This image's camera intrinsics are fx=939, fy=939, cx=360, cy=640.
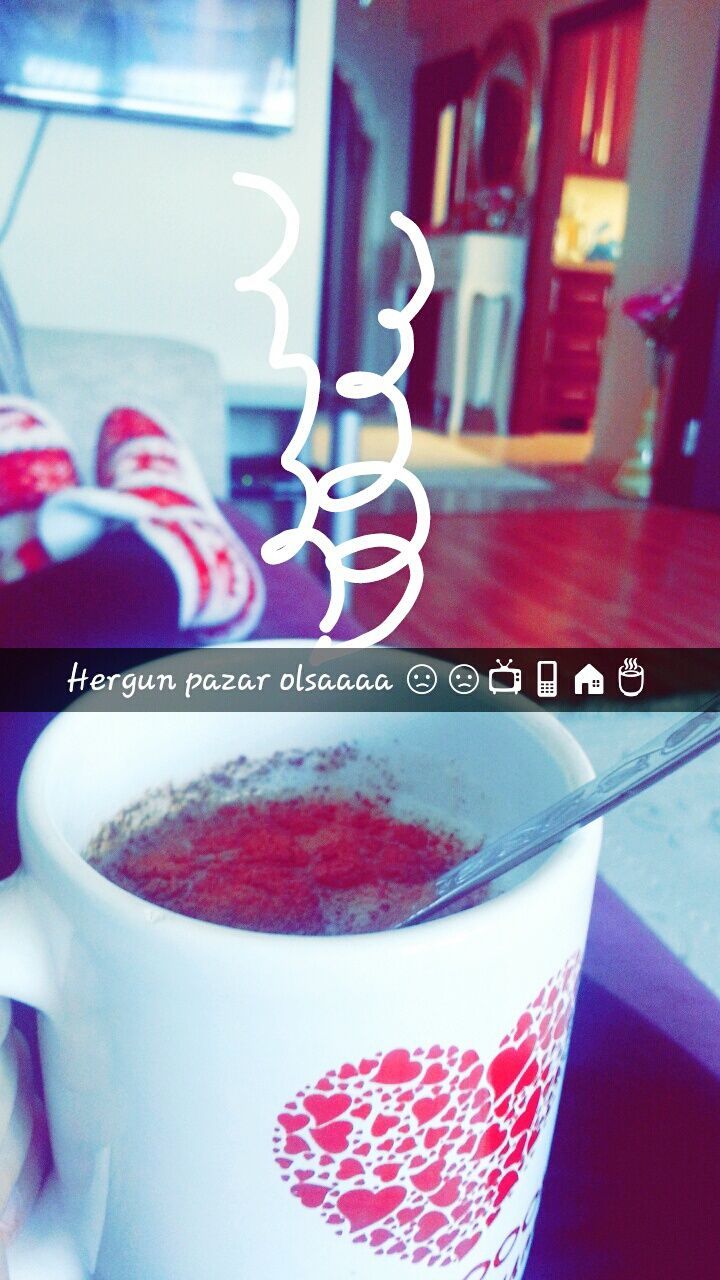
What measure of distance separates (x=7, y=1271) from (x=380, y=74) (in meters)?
3.82

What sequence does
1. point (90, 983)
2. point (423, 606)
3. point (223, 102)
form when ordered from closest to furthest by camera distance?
1. point (90, 983)
2. point (223, 102)
3. point (423, 606)

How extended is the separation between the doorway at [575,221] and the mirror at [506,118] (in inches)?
3.1

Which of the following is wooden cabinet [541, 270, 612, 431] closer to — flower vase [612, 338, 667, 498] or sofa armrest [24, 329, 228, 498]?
flower vase [612, 338, 667, 498]

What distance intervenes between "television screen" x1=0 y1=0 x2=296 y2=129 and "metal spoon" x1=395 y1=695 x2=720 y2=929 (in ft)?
2.53

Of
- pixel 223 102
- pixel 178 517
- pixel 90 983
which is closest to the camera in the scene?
pixel 90 983

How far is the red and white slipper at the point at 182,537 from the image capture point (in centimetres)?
37

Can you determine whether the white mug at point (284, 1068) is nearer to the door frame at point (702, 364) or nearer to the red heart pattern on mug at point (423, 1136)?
the red heart pattern on mug at point (423, 1136)

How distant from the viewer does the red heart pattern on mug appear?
114 millimetres

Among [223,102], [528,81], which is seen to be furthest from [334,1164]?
[528,81]

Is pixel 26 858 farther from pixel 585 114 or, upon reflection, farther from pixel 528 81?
pixel 585 114

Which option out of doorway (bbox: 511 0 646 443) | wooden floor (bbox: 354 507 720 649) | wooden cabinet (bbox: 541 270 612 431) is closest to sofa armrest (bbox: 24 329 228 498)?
wooden floor (bbox: 354 507 720 649)

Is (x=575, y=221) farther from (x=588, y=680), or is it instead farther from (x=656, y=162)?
(x=588, y=680)

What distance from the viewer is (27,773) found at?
5.3 inches

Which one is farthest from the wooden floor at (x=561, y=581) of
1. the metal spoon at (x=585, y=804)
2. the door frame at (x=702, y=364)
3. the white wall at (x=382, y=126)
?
the white wall at (x=382, y=126)
